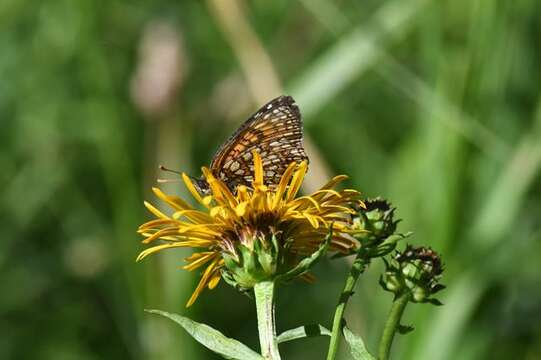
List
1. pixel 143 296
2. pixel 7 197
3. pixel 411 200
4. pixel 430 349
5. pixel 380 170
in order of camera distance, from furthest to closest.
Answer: pixel 7 197 < pixel 380 170 < pixel 143 296 < pixel 411 200 < pixel 430 349

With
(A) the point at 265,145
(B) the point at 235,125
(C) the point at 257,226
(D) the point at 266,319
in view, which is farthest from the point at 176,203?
(B) the point at 235,125

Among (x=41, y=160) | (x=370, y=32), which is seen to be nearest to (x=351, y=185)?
(x=370, y=32)

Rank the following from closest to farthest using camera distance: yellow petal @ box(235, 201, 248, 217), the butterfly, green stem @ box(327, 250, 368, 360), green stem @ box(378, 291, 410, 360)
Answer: green stem @ box(327, 250, 368, 360)
green stem @ box(378, 291, 410, 360)
yellow petal @ box(235, 201, 248, 217)
the butterfly

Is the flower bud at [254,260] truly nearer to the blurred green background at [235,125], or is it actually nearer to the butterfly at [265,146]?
the butterfly at [265,146]

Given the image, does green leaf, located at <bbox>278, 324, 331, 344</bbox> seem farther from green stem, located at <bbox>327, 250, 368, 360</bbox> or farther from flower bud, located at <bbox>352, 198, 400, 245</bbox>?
flower bud, located at <bbox>352, 198, 400, 245</bbox>

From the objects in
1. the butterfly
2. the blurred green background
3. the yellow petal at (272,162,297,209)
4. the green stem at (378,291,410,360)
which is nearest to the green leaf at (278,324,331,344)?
the green stem at (378,291,410,360)

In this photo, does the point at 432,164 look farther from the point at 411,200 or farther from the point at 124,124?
the point at 124,124
